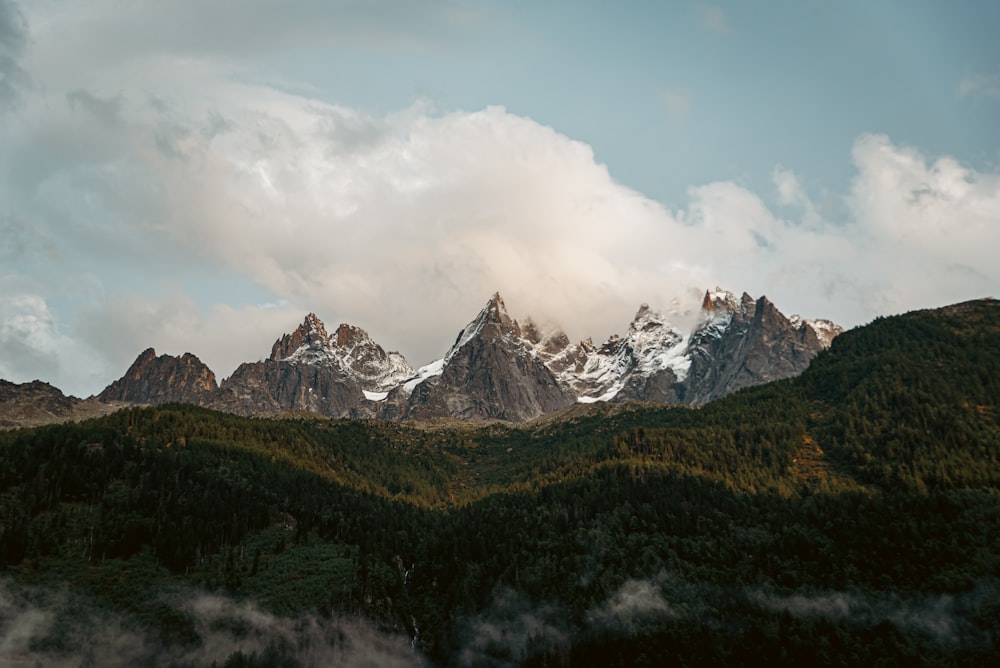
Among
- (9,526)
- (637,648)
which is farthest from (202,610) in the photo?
(637,648)

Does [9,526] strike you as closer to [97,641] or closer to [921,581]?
[97,641]

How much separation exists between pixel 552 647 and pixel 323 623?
55406 millimetres

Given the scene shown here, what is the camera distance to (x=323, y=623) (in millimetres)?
199625

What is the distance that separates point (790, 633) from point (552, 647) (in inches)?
2153

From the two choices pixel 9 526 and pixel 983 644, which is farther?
pixel 9 526

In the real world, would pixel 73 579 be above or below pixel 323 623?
above

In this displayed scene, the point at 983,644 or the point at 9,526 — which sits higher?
the point at 9,526

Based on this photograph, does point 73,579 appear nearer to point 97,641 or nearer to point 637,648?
point 97,641

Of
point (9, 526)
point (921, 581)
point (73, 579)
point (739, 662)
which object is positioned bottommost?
point (739, 662)

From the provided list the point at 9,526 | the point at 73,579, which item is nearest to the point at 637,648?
the point at 73,579

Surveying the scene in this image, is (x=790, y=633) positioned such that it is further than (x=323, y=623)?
No

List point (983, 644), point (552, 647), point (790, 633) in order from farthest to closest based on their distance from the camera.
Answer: point (552, 647) < point (790, 633) < point (983, 644)

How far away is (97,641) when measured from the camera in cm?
17425

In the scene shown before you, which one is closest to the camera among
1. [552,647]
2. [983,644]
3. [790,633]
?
[983,644]
